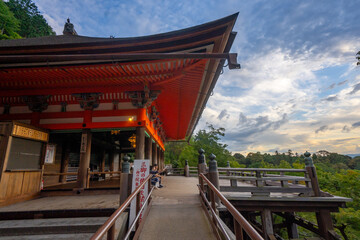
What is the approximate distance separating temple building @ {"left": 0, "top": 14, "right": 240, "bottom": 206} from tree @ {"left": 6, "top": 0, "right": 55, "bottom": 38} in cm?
2965

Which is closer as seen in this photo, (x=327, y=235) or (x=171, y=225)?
(x=171, y=225)

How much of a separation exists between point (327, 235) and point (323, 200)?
4.11 ft

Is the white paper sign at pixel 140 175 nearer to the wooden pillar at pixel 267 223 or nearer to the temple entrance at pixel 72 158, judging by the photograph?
the temple entrance at pixel 72 158

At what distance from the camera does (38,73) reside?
5355 millimetres

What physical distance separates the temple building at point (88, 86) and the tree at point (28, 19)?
1167 inches

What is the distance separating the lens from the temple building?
4371 mm

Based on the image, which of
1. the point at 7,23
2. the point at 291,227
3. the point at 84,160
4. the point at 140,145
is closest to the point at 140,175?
the point at 140,145

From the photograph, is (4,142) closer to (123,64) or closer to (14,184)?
(14,184)

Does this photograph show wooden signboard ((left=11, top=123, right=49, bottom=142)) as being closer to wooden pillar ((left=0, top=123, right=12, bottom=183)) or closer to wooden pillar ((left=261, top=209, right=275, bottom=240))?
wooden pillar ((left=0, top=123, right=12, bottom=183))

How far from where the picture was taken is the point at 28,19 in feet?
93.0

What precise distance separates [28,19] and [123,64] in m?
36.8

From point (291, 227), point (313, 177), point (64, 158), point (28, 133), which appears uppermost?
point (28, 133)

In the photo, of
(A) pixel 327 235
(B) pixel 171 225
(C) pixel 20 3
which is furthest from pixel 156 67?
(C) pixel 20 3

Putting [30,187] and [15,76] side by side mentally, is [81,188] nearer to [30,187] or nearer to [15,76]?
[30,187]
